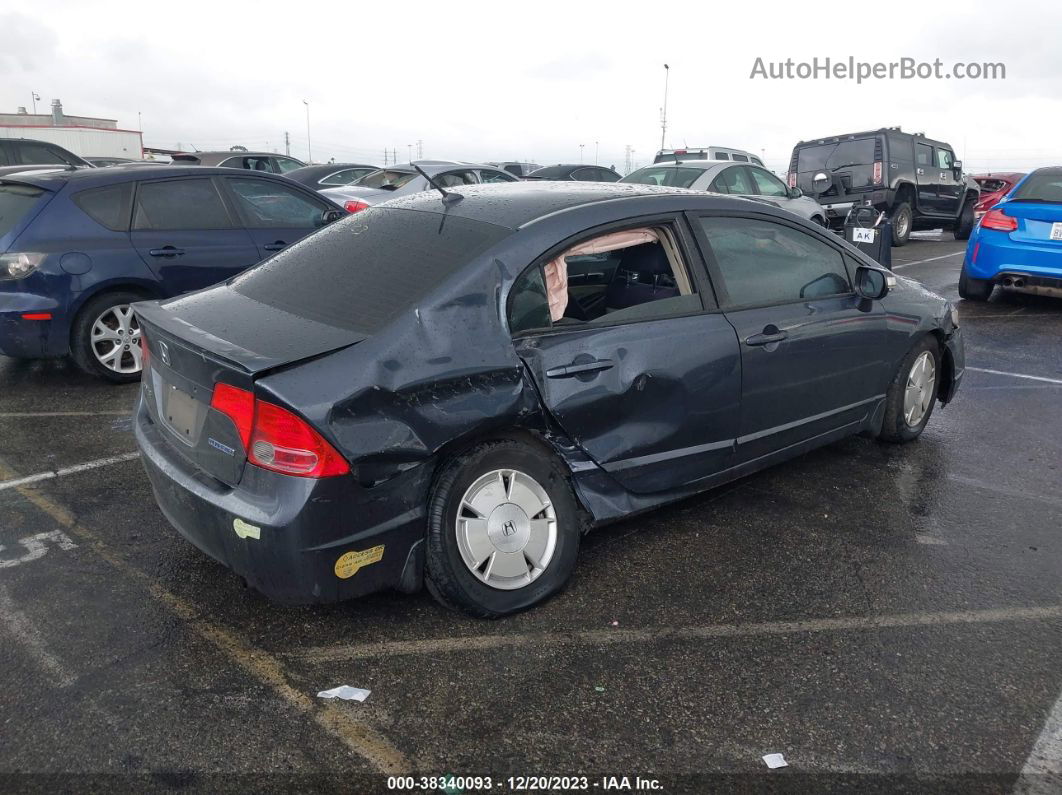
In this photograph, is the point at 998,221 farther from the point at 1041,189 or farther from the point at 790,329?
the point at 790,329

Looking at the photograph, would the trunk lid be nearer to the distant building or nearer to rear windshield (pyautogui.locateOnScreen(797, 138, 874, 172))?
rear windshield (pyautogui.locateOnScreen(797, 138, 874, 172))

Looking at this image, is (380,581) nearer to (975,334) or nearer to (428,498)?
→ (428,498)

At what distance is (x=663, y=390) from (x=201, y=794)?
215 cm

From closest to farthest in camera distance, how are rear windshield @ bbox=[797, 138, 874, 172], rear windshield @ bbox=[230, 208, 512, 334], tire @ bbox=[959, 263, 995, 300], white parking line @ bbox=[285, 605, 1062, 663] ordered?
white parking line @ bbox=[285, 605, 1062, 663] → rear windshield @ bbox=[230, 208, 512, 334] → tire @ bbox=[959, 263, 995, 300] → rear windshield @ bbox=[797, 138, 874, 172]

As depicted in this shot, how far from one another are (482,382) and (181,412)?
110 cm

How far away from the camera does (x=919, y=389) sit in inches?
205

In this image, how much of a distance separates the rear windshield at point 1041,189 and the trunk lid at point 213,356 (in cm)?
850

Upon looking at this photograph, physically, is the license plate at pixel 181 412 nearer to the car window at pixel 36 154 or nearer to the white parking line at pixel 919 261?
the white parking line at pixel 919 261

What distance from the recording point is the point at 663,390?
3652mm

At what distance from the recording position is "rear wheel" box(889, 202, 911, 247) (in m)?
16.4

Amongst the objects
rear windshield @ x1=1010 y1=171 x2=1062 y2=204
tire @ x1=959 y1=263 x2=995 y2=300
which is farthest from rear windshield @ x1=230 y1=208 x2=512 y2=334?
tire @ x1=959 y1=263 x2=995 y2=300

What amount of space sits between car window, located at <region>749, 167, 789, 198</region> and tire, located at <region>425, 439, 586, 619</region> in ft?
34.3

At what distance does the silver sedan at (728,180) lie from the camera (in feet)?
40.1

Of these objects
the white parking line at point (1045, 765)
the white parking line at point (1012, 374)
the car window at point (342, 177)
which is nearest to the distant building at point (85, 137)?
the car window at point (342, 177)
